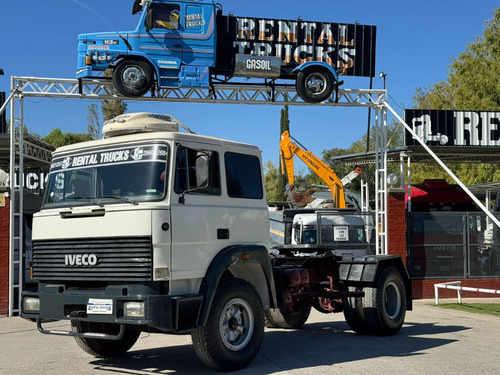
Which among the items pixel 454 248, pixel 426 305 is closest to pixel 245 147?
pixel 426 305

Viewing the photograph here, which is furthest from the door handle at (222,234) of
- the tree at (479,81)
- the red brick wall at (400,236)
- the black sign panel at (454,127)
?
the tree at (479,81)

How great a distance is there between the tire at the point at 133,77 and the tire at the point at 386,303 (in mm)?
7468

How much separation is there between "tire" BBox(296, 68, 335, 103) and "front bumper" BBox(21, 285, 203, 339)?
9.96 metres

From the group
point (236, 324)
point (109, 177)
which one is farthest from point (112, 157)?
point (236, 324)

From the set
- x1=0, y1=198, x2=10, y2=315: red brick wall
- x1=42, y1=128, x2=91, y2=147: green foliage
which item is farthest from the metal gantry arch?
x1=42, y1=128, x2=91, y2=147: green foliage

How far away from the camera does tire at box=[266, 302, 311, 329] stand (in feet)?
38.0

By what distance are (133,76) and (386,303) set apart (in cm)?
805

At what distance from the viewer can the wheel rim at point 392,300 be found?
1123cm

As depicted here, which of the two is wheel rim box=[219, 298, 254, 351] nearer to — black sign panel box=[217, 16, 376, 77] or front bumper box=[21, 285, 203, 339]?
front bumper box=[21, 285, 203, 339]

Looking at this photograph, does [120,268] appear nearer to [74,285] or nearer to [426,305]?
[74,285]

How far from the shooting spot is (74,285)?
7.73 metres

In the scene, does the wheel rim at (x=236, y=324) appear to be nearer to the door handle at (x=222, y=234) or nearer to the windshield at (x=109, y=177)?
the door handle at (x=222, y=234)

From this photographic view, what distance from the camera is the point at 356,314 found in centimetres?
1091

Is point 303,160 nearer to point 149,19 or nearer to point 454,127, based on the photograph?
point 454,127
